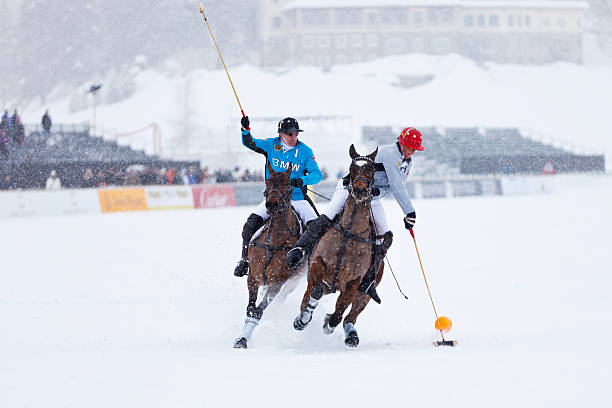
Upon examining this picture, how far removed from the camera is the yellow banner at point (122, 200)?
2853 centimetres

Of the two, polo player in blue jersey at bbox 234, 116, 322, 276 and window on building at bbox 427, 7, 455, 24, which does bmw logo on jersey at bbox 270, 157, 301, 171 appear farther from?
window on building at bbox 427, 7, 455, 24

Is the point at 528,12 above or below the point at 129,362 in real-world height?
above

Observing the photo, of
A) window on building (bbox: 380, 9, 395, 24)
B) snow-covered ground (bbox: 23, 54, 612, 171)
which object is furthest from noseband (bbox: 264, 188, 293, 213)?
window on building (bbox: 380, 9, 395, 24)

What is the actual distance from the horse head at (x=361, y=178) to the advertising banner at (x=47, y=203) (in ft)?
68.8

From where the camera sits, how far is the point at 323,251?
7883mm

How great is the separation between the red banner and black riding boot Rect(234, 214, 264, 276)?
21.6 meters

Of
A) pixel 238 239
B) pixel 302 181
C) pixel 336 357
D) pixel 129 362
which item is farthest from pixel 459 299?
pixel 238 239

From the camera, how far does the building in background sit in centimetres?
10369

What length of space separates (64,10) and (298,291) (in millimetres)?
116694

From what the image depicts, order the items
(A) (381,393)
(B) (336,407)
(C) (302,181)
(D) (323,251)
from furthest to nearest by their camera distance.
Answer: (C) (302,181) < (D) (323,251) < (A) (381,393) < (B) (336,407)

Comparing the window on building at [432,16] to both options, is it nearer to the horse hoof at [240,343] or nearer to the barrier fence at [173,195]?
the barrier fence at [173,195]

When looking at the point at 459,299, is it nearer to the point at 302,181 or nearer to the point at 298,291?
the point at 298,291

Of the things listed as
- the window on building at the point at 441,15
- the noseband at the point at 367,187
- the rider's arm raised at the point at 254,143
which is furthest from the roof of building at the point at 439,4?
the noseband at the point at 367,187

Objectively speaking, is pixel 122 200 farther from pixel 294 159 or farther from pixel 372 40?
pixel 372 40
